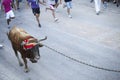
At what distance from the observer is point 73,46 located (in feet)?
37.1

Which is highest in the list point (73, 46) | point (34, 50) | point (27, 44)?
point (27, 44)

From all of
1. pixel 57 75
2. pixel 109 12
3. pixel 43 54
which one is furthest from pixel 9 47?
pixel 109 12

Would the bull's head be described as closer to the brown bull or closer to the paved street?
the brown bull

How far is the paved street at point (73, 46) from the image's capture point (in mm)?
9211

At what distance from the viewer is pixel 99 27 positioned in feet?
43.8

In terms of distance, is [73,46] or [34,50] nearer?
[34,50]

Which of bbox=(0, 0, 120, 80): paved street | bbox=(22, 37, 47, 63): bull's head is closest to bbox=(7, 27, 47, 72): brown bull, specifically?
bbox=(22, 37, 47, 63): bull's head

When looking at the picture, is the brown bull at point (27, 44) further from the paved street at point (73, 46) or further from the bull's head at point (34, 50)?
the paved street at point (73, 46)

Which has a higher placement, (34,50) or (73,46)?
(34,50)

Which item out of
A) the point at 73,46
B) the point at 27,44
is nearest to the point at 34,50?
the point at 27,44

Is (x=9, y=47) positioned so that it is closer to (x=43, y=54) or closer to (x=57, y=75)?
(x=43, y=54)

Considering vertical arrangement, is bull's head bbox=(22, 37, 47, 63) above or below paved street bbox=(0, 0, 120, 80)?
above

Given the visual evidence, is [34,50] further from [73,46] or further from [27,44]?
[73,46]

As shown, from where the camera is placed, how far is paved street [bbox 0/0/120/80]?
363 inches
